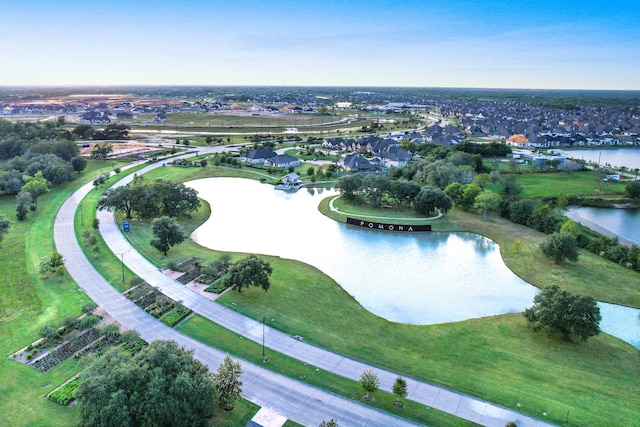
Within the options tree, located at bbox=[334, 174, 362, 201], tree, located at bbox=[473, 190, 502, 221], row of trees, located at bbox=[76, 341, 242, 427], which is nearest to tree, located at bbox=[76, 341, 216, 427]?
row of trees, located at bbox=[76, 341, 242, 427]

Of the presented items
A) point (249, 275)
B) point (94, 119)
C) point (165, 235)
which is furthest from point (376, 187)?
point (94, 119)

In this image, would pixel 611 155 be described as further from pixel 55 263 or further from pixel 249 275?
pixel 55 263

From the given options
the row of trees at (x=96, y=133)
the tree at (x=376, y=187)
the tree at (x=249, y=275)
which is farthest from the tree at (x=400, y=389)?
the row of trees at (x=96, y=133)

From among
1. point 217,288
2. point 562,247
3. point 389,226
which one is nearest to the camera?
point 217,288

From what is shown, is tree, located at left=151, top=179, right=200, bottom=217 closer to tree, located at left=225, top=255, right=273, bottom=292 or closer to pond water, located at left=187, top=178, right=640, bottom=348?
pond water, located at left=187, top=178, right=640, bottom=348

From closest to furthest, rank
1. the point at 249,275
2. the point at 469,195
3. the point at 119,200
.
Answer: the point at 249,275, the point at 119,200, the point at 469,195

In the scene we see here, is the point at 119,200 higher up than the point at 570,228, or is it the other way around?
the point at 119,200
